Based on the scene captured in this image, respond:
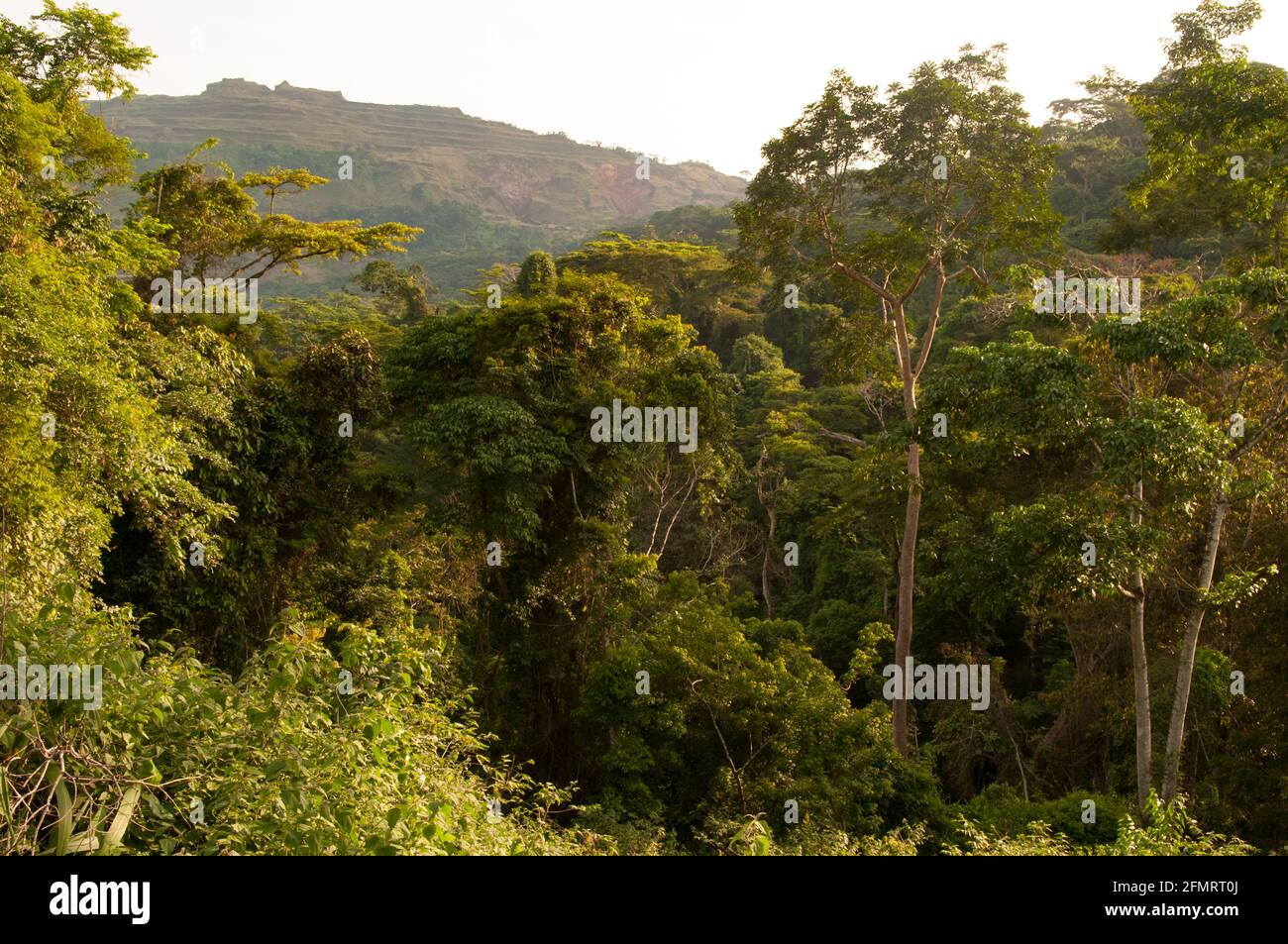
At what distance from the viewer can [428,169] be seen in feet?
360

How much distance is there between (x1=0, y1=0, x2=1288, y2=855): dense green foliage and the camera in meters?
5.98

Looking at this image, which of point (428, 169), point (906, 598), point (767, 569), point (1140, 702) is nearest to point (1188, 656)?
point (1140, 702)

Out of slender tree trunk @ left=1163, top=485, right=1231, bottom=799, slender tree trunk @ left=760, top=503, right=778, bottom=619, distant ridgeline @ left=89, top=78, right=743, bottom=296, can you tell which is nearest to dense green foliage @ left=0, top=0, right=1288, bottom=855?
slender tree trunk @ left=1163, top=485, right=1231, bottom=799

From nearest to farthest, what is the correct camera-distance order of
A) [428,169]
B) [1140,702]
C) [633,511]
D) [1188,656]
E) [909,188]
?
[1188,656] < [1140,702] < [909,188] < [633,511] < [428,169]

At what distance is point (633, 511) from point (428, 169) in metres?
105

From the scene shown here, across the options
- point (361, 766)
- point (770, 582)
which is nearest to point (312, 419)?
point (361, 766)

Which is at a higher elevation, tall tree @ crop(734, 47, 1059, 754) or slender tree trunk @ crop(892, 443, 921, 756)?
tall tree @ crop(734, 47, 1059, 754)

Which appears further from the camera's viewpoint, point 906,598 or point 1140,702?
point 906,598

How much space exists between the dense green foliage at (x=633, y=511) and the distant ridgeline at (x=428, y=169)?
5842 centimetres

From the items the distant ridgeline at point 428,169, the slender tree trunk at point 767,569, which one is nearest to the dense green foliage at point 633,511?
the slender tree trunk at point 767,569

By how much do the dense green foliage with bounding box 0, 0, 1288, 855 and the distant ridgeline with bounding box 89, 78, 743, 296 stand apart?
58.4 metres

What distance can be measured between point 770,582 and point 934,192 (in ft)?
39.5

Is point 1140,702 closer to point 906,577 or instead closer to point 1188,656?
point 1188,656

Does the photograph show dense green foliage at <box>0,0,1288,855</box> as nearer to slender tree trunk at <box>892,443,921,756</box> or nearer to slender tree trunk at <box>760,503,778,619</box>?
slender tree trunk at <box>892,443,921,756</box>
